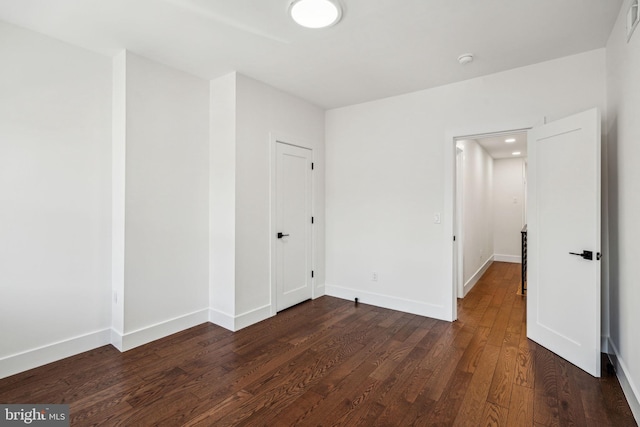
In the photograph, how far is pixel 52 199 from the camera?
2529mm

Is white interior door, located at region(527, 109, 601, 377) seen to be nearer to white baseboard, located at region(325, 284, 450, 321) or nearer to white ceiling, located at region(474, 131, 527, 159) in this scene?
white baseboard, located at region(325, 284, 450, 321)

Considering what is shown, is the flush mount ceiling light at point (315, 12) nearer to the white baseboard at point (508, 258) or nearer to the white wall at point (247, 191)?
the white wall at point (247, 191)

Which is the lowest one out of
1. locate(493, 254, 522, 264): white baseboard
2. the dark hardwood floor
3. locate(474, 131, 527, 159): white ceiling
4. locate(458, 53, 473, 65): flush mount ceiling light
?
the dark hardwood floor

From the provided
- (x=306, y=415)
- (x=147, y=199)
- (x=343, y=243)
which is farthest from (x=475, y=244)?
(x=147, y=199)

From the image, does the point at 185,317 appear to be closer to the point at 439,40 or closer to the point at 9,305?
the point at 9,305

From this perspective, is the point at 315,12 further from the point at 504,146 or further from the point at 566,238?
the point at 504,146

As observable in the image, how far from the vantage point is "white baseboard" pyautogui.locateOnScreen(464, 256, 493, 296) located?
4636 mm

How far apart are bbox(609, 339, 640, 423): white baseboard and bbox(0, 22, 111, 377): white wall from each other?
12.8 ft

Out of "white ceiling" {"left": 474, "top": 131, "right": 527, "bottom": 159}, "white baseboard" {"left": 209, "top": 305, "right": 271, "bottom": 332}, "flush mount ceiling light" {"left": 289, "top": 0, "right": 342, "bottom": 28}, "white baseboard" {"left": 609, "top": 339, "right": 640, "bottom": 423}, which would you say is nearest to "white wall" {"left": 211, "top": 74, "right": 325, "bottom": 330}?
"white baseboard" {"left": 209, "top": 305, "right": 271, "bottom": 332}

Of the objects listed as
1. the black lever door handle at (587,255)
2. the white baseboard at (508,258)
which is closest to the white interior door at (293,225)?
the black lever door handle at (587,255)

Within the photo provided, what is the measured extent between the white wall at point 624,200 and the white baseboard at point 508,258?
16.3 feet

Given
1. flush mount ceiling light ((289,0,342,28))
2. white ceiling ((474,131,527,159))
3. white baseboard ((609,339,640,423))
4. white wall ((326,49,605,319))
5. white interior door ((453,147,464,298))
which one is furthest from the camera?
white ceiling ((474,131,527,159))

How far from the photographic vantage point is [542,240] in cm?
279

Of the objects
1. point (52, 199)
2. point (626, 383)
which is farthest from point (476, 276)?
point (52, 199)
